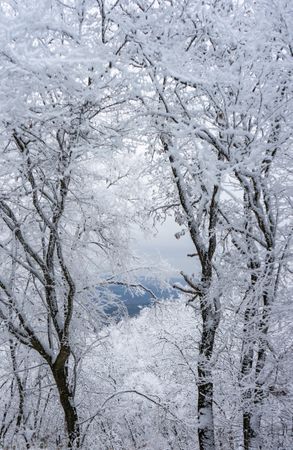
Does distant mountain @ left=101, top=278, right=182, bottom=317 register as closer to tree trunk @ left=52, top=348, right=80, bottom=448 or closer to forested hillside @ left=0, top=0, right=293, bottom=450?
forested hillside @ left=0, top=0, right=293, bottom=450

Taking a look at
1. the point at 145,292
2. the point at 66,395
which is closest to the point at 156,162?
the point at 145,292

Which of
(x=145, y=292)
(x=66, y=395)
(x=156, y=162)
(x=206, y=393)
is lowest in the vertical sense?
(x=66, y=395)

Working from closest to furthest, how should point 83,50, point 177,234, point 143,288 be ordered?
point 83,50 < point 177,234 < point 143,288

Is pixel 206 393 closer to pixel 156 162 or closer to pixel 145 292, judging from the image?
pixel 145 292

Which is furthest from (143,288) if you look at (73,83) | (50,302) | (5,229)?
(73,83)

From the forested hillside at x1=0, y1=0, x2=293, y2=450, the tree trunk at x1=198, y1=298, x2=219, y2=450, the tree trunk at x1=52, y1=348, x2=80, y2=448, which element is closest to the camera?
the forested hillside at x1=0, y1=0, x2=293, y2=450

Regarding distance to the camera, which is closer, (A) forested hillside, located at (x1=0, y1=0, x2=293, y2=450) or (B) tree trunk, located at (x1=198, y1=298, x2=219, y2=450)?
(A) forested hillside, located at (x1=0, y1=0, x2=293, y2=450)

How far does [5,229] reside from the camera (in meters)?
8.44

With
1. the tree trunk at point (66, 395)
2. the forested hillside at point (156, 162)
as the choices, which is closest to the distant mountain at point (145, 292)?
the forested hillside at point (156, 162)

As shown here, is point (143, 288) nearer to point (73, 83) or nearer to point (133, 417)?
point (73, 83)

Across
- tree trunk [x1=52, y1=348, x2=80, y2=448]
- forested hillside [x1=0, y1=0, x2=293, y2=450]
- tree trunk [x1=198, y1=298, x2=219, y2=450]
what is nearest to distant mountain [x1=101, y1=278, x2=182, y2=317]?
forested hillside [x1=0, y1=0, x2=293, y2=450]

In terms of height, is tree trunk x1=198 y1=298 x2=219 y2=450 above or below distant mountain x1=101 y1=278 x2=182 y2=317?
below

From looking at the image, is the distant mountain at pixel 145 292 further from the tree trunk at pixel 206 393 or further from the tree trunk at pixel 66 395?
the tree trunk at pixel 66 395

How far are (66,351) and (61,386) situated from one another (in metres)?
0.64
